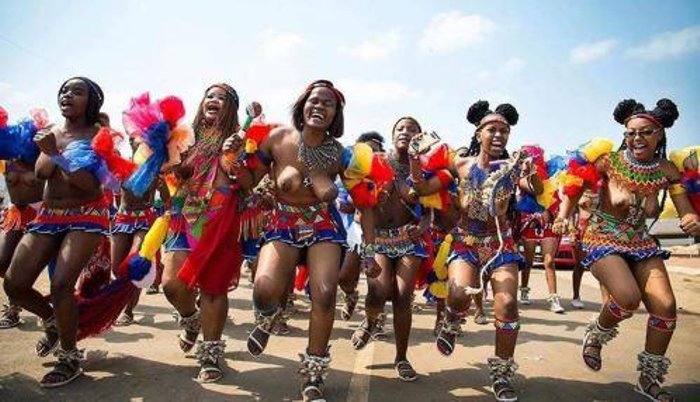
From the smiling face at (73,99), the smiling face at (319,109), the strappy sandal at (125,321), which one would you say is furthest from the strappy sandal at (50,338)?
the smiling face at (319,109)

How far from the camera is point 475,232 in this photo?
14.6 feet

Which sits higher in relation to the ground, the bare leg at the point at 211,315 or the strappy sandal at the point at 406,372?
the bare leg at the point at 211,315

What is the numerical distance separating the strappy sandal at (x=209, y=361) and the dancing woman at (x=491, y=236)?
1.94 metres

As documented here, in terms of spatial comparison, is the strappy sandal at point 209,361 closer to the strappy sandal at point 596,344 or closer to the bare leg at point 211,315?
the bare leg at point 211,315

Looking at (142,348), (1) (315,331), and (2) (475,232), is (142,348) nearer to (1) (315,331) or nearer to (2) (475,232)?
(1) (315,331)

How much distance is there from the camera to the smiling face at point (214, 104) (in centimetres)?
441

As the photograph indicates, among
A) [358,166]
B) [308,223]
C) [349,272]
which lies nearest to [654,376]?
[358,166]

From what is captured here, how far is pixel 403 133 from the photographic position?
529 cm

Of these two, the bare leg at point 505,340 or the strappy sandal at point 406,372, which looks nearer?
the bare leg at point 505,340

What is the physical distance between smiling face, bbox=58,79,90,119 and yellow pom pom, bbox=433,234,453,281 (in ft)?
12.0

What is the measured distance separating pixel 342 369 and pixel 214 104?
9.07 feet

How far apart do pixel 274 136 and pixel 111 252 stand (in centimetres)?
312

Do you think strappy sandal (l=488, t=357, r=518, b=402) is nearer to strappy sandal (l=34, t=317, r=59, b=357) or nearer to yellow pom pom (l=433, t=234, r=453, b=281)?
yellow pom pom (l=433, t=234, r=453, b=281)

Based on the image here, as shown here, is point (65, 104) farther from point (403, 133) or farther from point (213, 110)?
point (403, 133)
